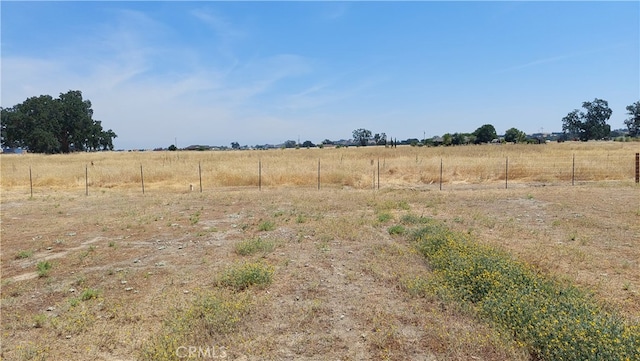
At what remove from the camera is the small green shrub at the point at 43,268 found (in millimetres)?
6414

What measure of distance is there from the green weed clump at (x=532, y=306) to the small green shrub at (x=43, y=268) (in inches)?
246

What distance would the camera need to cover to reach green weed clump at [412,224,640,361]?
335cm

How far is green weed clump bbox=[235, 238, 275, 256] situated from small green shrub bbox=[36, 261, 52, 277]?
10.5 feet

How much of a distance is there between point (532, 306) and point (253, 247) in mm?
4942

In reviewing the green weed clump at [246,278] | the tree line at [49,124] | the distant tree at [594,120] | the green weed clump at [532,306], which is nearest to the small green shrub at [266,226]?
the green weed clump at [246,278]

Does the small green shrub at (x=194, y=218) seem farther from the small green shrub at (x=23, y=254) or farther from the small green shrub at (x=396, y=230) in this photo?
the small green shrub at (x=396, y=230)

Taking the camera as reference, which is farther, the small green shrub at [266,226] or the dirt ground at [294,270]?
the small green shrub at [266,226]

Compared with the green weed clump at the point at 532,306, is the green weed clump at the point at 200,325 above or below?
below

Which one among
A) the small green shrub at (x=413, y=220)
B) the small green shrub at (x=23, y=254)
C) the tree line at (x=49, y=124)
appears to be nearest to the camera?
the small green shrub at (x=23, y=254)

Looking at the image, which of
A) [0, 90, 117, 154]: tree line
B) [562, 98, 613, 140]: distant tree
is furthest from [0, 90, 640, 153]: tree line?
[562, 98, 613, 140]: distant tree

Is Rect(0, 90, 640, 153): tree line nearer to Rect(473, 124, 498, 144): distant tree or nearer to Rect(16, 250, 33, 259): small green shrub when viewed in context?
Rect(473, 124, 498, 144): distant tree

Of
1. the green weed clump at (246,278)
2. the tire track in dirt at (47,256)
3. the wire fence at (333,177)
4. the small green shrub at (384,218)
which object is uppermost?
the wire fence at (333,177)

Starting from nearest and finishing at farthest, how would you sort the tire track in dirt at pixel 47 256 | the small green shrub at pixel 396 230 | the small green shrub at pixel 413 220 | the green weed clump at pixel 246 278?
the green weed clump at pixel 246 278 → the tire track in dirt at pixel 47 256 → the small green shrub at pixel 396 230 → the small green shrub at pixel 413 220

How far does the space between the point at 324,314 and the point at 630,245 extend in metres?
6.75
